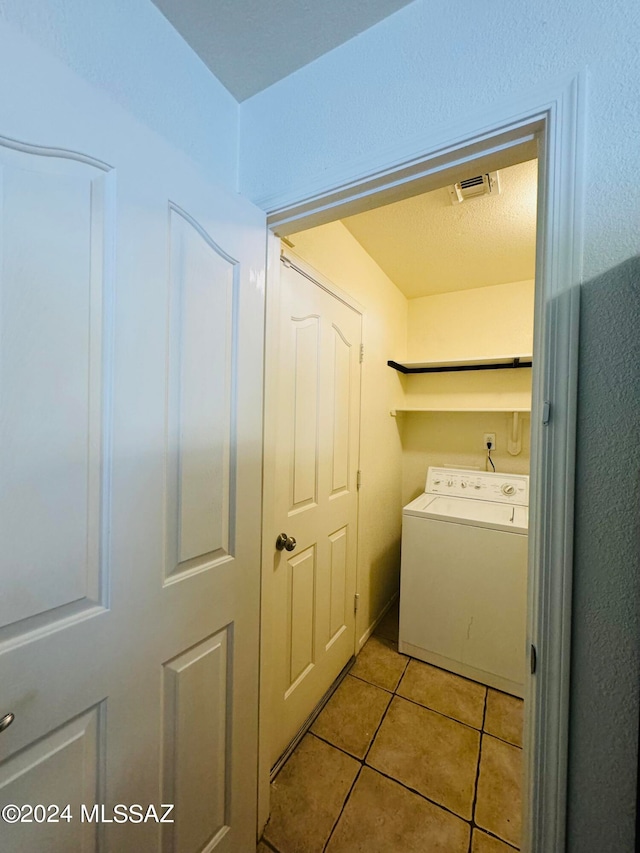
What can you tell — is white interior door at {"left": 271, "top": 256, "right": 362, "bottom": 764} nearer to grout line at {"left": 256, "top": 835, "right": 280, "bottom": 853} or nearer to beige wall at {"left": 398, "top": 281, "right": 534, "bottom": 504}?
grout line at {"left": 256, "top": 835, "right": 280, "bottom": 853}

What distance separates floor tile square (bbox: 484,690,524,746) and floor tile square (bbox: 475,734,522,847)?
48 mm

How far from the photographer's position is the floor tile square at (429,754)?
4.13ft

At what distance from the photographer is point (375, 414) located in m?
2.20

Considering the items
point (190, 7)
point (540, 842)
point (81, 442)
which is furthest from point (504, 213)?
point (540, 842)

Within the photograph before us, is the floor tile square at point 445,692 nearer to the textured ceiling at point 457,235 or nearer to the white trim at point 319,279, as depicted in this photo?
the white trim at point 319,279

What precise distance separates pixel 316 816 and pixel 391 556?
1514 mm

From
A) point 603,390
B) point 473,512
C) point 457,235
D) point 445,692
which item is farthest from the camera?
point 473,512

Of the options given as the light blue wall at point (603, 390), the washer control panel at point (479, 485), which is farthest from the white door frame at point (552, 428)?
the washer control panel at point (479, 485)

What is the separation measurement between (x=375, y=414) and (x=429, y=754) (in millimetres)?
1695

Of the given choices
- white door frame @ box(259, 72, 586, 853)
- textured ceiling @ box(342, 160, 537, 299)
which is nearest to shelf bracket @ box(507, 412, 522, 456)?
textured ceiling @ box(342, 160, 537, 299)

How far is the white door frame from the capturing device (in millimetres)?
627

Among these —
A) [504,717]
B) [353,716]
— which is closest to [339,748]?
[353,716]

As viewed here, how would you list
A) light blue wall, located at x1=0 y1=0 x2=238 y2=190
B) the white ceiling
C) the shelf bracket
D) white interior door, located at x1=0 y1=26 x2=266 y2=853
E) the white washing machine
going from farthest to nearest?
the shelf bracket
the white washing machine
the white ceiling
light blue wall, located at x1=0 y1=0 x2=238 y2=190
white interior door, located at x1=0 y1=26 x2=266 y2=853

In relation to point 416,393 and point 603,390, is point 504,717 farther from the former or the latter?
point 416,393
